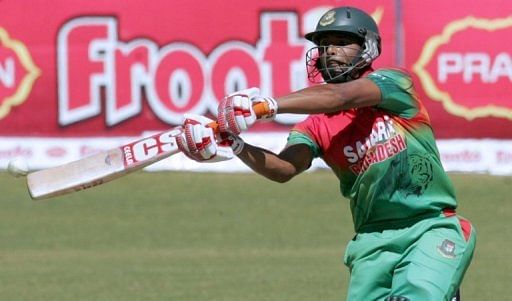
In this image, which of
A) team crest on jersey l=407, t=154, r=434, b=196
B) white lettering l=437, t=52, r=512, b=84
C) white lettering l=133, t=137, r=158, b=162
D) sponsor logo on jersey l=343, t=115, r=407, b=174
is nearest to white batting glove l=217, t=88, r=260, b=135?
white lettering l=133, t=137, r=158, b=162

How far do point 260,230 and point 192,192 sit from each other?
2352mm

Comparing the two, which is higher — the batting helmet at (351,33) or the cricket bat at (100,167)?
the batting helmet at (351,33)

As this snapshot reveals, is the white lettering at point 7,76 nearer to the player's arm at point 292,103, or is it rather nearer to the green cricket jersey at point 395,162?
the green cricket jersey at point 395,162

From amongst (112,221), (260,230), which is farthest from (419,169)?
Result: (112,221)

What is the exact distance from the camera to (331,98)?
17.8 ft

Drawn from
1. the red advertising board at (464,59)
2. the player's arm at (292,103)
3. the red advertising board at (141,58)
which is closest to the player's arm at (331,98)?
the player's arm at (292,103)

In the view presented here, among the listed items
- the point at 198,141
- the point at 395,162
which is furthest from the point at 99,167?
the point at 395,162

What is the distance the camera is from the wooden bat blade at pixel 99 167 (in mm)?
5660

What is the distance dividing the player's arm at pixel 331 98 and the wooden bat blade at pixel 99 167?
0.56m

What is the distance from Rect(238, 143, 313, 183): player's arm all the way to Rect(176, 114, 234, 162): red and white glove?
53cm

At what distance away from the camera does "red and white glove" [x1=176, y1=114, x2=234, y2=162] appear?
538 centimetres

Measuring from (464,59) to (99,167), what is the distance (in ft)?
32.4

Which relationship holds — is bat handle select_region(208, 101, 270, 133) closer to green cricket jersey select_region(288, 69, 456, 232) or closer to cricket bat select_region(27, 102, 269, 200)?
cricket bat select_region(27, 102, 269, 200)

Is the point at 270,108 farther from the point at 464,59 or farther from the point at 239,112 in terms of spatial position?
the point at 464,59
